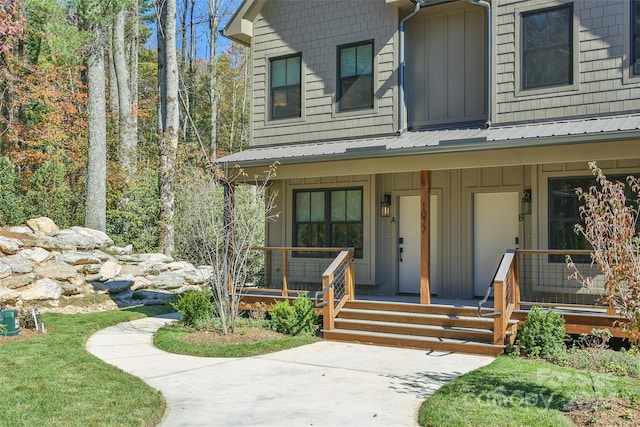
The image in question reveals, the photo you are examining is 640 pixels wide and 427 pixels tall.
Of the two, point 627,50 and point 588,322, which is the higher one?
point 627,50

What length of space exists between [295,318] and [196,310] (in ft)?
6.16

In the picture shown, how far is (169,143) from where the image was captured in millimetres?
18062

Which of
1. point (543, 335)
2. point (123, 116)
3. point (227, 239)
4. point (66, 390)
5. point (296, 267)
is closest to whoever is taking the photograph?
point (66, 390)

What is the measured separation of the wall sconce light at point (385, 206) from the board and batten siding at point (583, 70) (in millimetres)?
2589

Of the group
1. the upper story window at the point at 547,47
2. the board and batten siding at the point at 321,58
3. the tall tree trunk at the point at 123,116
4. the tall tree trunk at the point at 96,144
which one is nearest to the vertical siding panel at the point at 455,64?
the board and batten siding at the point at 321,58

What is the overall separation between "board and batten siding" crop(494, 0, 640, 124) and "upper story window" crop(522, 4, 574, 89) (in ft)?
0.38

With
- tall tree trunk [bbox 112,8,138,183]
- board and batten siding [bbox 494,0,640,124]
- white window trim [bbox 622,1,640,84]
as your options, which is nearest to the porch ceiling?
board and batten siding [bbox 494,0,640,124]

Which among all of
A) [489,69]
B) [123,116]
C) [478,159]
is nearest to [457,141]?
[478,159]

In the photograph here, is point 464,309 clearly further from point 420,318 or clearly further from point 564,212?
point 564,212

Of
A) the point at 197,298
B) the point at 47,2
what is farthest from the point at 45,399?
the point at 47,2

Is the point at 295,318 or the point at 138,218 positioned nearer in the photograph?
the point at 295,318

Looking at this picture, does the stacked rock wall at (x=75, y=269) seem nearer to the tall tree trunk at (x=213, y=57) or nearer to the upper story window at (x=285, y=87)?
the upper story window at (x=285, y=87)

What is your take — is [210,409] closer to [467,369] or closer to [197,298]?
[467,369]

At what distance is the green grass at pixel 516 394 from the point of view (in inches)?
216
